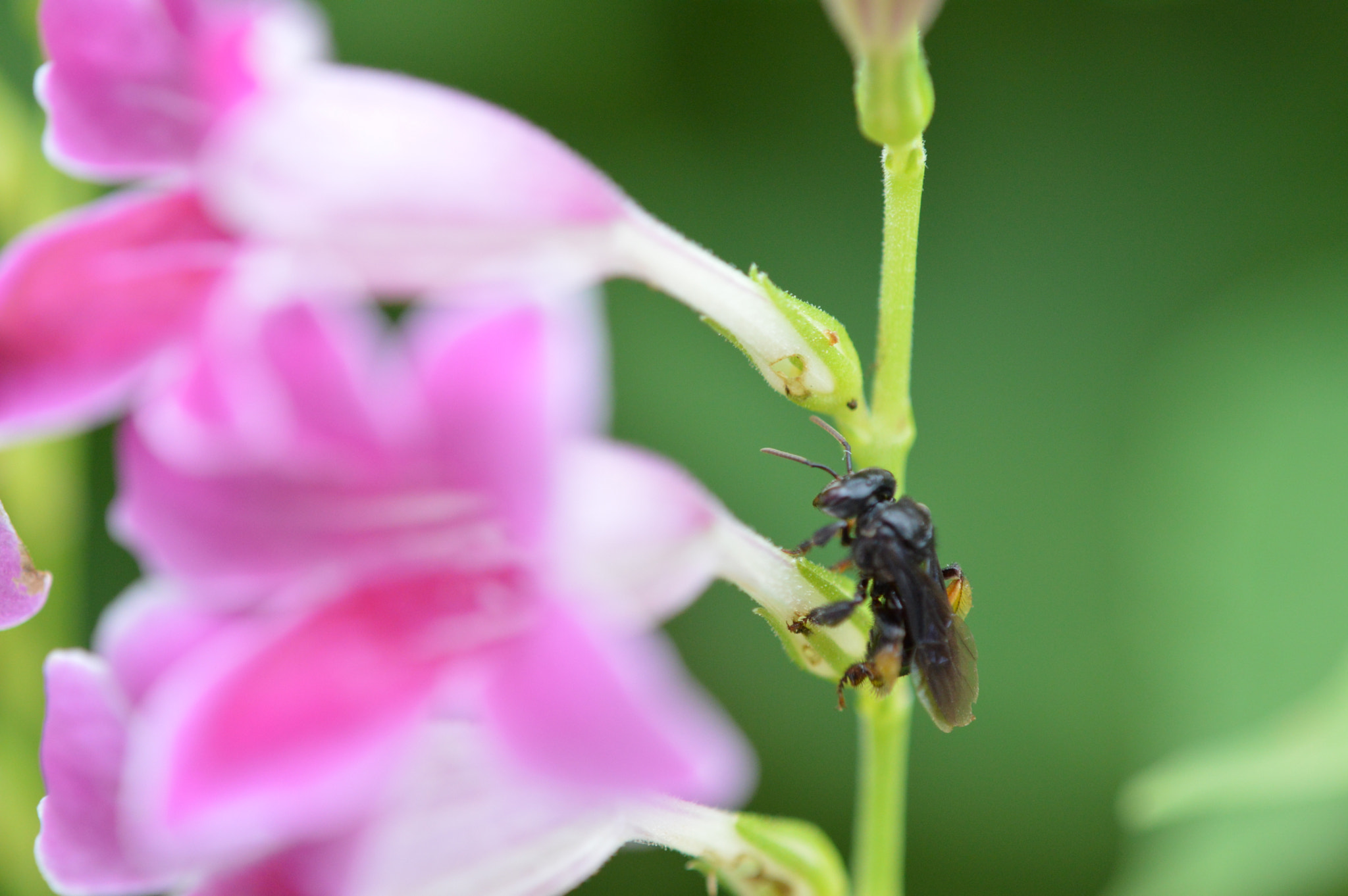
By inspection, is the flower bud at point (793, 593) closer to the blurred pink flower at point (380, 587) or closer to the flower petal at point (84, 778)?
the blurred pink flower at point (380, 587)

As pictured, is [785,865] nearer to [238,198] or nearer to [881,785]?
[881,785]

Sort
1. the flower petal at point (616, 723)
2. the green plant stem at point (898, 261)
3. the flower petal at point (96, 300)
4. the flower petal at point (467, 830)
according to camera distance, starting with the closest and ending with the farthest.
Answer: the flower petal at point (616, 723) < the flower petal at point (96, 300) < the flower petal at point (467, 830) < the green plant stem at point (898, 261)

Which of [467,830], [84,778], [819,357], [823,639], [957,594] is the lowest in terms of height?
[84,778]

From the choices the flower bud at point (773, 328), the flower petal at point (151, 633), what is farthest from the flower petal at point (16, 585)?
the flower bud at point (773, 328)

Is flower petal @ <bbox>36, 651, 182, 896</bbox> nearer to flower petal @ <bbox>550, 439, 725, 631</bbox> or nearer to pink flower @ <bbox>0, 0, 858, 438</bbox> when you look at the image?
pink flower @ <bbox>0, 0, 858, 438</bbox>

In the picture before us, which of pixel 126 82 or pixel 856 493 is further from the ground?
pixel 856 493

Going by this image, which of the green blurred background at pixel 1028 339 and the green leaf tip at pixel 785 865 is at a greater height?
the green blurred background at pixel 1028 339

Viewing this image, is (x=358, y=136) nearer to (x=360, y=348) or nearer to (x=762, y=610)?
(x=360, y=348)

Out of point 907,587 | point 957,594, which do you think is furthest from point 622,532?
point 957,594
